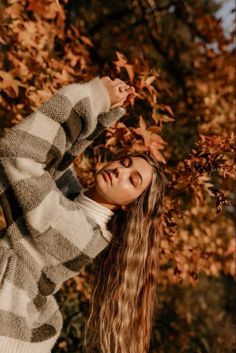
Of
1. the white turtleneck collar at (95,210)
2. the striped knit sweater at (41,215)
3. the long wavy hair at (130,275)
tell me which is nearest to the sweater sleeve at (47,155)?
the striped knit sweater at (41,215)

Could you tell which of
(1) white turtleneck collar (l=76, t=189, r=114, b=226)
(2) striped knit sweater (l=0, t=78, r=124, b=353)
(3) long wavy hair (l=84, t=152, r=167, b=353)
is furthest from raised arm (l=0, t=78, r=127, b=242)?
(3) long wavy hair (l=84, t=152, r=167, b=353)

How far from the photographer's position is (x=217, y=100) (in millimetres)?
4355

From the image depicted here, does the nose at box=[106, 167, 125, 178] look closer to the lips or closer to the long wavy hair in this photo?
the lips

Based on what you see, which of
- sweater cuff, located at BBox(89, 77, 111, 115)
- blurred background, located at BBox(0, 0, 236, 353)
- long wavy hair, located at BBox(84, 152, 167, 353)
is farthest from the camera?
blurred background, located at BBox(0, 0, 236, 353)

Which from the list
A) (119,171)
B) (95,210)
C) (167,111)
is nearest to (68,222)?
(95,210)

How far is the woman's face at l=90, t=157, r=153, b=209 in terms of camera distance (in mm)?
1875

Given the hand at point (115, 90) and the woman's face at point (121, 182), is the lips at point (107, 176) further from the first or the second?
the hand at point (115, 90)

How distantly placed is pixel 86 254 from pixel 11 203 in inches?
15.0

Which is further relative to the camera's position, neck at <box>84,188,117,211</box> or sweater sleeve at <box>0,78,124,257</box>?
neck at <box>84,188,117,211</box>

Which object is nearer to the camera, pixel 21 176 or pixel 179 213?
pixel 21 176

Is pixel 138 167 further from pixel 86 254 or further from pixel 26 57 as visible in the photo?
pixel 26 57

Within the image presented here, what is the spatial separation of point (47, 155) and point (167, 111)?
235 centimetres

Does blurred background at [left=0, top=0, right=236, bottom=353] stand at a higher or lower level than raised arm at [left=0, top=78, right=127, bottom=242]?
lower

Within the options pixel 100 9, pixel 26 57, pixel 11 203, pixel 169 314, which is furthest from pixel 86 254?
pixel 100 9
